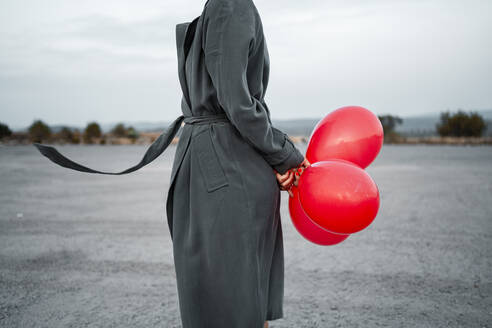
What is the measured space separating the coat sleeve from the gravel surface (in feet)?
5.81

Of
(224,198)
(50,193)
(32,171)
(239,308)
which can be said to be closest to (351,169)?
(224,198)

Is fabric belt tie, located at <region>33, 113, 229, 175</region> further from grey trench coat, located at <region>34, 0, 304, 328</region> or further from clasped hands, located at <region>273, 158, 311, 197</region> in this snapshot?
clasped hands, located at <region>273, 158, 311, 197</region>

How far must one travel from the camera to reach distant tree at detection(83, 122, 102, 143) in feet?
104

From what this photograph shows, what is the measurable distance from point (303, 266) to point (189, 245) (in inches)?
95.7

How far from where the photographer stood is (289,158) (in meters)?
1.91

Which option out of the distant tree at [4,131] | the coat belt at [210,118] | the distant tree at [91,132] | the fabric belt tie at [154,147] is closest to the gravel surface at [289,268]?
the fabric belt tie at [154,147]

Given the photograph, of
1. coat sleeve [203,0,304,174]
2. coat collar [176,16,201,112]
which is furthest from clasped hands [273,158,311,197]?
coat collar [176,16,201,112]

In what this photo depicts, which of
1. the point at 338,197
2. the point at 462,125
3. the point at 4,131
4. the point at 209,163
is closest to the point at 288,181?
the point at 338,197

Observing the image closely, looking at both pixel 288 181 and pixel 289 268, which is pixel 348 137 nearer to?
pixel 288 181

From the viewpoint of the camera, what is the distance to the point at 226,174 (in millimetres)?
1817

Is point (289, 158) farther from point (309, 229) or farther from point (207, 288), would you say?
point (207, 288)

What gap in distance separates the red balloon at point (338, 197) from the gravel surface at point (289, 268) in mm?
1302

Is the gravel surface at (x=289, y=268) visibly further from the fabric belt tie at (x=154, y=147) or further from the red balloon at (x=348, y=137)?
the fabric belt tie at (x=154, y=147)

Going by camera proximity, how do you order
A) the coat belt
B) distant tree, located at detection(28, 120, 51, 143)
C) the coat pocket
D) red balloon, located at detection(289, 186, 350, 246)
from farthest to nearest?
distant tree, located at detection(28, 120, 51, 143)
red balloon, located at detection(289, 186, 350, 246)
the coat belt
the coat pocket
